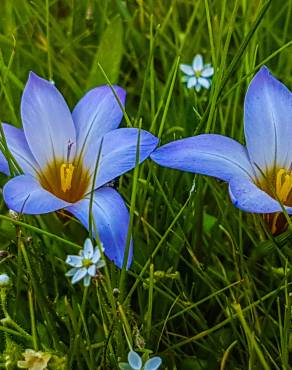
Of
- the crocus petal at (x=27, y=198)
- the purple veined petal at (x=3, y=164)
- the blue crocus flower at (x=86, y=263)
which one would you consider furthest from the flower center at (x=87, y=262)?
the purple veined petal at (x=3, y=164)

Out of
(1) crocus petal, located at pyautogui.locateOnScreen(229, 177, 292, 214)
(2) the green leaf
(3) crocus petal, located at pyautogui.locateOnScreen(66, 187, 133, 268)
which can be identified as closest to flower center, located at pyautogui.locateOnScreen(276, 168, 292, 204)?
(1) crocus petal, located at pyautogui.locateOnScreen(229, 177, 292, 214)

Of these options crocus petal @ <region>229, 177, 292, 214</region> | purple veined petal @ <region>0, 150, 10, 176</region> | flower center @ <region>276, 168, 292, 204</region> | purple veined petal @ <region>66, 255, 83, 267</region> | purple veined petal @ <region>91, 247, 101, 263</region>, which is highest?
crocus petal @ <region>229, 177, 292, 214</region>

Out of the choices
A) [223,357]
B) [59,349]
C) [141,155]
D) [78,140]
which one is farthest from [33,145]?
[223,357]

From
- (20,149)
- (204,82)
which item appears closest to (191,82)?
(204,82)

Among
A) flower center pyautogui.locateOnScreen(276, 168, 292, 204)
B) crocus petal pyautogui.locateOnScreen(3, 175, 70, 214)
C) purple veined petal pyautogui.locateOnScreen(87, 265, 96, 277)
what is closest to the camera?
purple veined petal pyautogui.locateOnScreen(87, 265, 96, 277)

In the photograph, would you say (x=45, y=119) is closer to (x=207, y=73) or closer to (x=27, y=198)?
(x=27, y=198)

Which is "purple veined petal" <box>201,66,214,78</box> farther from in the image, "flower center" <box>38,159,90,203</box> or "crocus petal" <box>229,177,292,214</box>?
"crocus petal" <box>229,177,292,214</box>

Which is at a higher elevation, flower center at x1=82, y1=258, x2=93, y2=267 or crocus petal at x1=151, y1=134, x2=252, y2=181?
crocus petal at x1=151, y1=134, x2=252, y2=181
